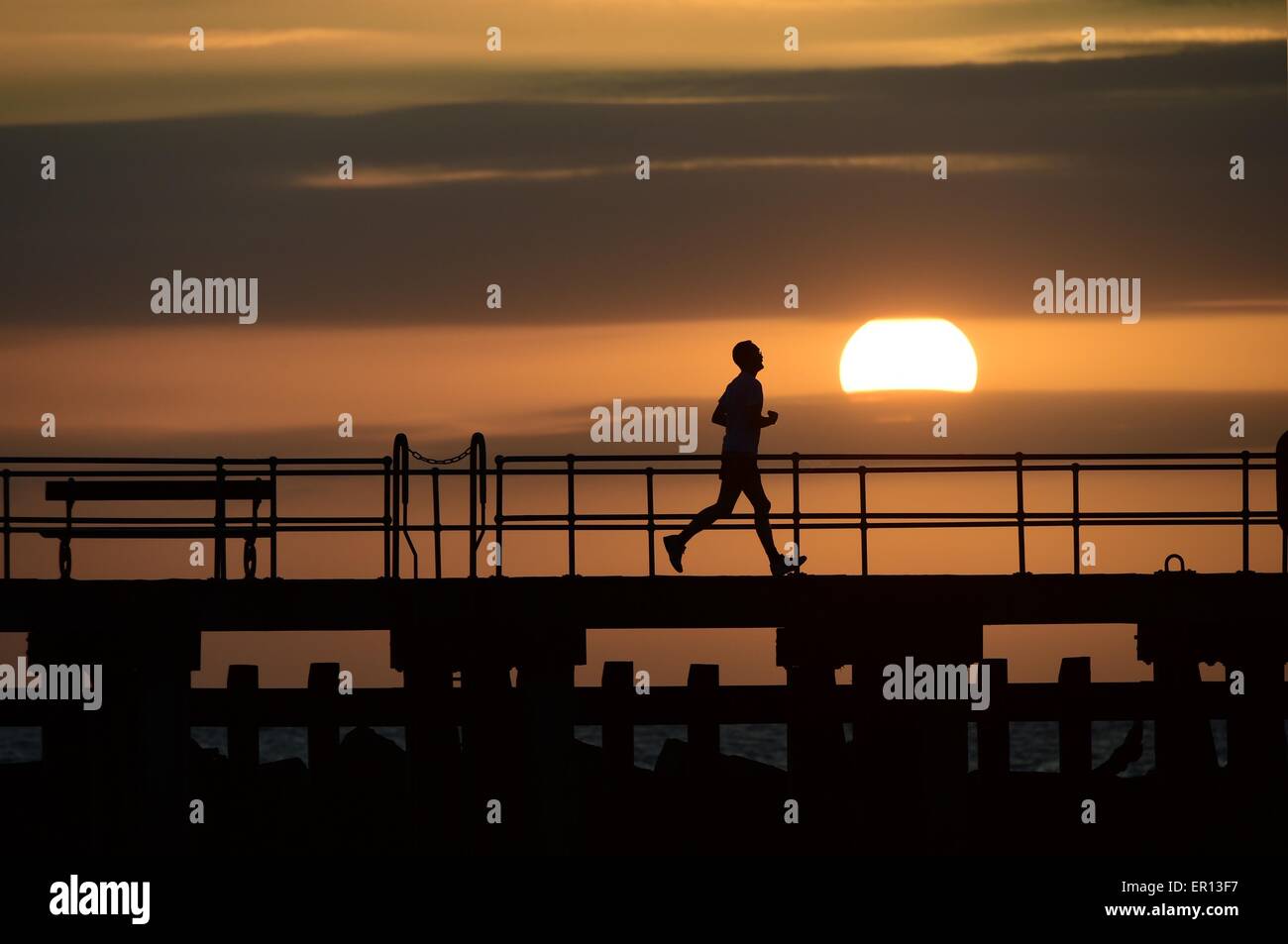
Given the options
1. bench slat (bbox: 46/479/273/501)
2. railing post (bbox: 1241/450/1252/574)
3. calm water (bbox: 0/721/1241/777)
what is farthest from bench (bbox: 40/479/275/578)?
calm water (bbox: 0/721/1241/777)

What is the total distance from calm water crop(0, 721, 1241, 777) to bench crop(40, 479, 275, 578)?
52.0 metres

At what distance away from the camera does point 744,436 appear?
61.6 feet

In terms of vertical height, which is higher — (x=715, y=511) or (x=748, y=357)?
(x=748, y=357)

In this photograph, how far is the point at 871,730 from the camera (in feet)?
61.5

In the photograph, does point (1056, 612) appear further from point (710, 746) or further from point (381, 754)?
point (381, 754)

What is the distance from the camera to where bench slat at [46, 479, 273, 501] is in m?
20.9

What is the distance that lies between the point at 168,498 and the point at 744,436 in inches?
247

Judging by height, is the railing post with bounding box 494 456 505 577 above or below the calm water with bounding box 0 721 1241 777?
above

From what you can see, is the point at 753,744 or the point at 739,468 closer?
the point at 739,468

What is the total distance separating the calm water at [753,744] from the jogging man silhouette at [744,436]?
5463cm

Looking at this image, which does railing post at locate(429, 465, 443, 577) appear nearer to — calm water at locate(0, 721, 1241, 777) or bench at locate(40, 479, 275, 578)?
bench at locate(40, 479, 275, 578)

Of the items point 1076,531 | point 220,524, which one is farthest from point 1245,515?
point 220,524

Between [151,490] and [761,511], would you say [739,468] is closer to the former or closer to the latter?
[761,511]
